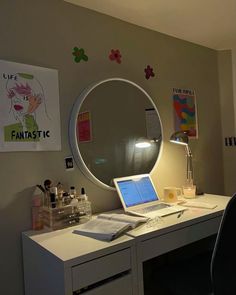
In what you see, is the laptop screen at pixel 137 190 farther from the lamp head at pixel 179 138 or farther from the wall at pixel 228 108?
the wall at pixel 228 108

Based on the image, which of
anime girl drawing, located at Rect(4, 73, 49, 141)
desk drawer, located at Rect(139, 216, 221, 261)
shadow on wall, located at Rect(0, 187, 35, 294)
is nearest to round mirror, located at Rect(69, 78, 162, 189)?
anime girl drawing, located at Rect(4, 73, 49, 141)

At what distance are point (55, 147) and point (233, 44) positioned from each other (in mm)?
1908

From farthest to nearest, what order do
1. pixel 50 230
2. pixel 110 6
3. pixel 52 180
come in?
pixel 110 6 → pixel 52 180 → pixel 50 230

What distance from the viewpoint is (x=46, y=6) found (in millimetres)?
1560

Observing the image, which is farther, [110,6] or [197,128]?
[197,128]

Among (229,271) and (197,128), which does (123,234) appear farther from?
(197,128)

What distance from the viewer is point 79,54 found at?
167cm

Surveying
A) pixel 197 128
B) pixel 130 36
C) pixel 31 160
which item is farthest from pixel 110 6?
pixel 197 128

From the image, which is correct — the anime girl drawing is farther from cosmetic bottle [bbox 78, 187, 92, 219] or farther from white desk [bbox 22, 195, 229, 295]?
white desk [bbox 22, 195, 229, 295]

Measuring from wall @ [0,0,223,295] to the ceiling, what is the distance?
67mm

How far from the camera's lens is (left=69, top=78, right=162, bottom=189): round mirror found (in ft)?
5.41

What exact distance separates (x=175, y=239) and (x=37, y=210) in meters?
0.74

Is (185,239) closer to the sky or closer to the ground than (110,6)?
closer to the ground

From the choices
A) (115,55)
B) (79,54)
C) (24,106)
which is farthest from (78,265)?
(115,55)
